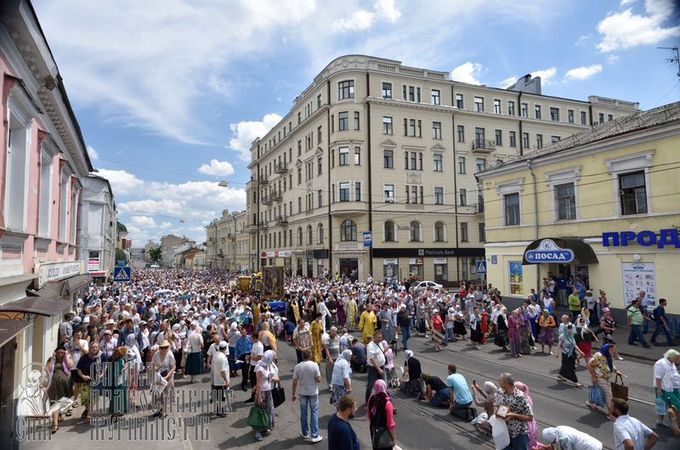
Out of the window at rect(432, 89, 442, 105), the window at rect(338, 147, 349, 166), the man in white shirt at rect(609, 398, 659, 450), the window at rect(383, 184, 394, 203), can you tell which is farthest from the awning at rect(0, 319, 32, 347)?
the window at rect(432, 89, 442, 105)

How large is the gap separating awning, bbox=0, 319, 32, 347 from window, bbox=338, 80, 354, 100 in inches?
1504

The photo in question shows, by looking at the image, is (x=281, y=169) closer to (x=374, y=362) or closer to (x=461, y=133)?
(x=461, y=133)

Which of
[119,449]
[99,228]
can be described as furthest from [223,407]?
[99,228]

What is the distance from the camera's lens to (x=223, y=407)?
9.19 meters

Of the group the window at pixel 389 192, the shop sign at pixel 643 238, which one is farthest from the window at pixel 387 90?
the shop sign at pixel 643 238

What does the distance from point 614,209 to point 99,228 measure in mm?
Answer: 38780

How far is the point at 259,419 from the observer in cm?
771

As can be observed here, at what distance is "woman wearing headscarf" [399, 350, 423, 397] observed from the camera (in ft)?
32.7

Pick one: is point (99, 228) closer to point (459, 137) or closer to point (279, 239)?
point (279, 239)

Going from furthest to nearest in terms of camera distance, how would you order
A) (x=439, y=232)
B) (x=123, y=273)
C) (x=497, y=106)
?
(x=497, y=106), (x=439, y=232), (x=123, y=273)

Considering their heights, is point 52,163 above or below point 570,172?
below

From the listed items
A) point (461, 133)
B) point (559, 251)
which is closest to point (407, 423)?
point (559, 251)

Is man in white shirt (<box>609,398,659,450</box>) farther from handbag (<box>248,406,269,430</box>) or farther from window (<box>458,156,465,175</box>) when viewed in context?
window (<box>458,156,465,175</box>)

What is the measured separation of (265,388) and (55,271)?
6788 mm
